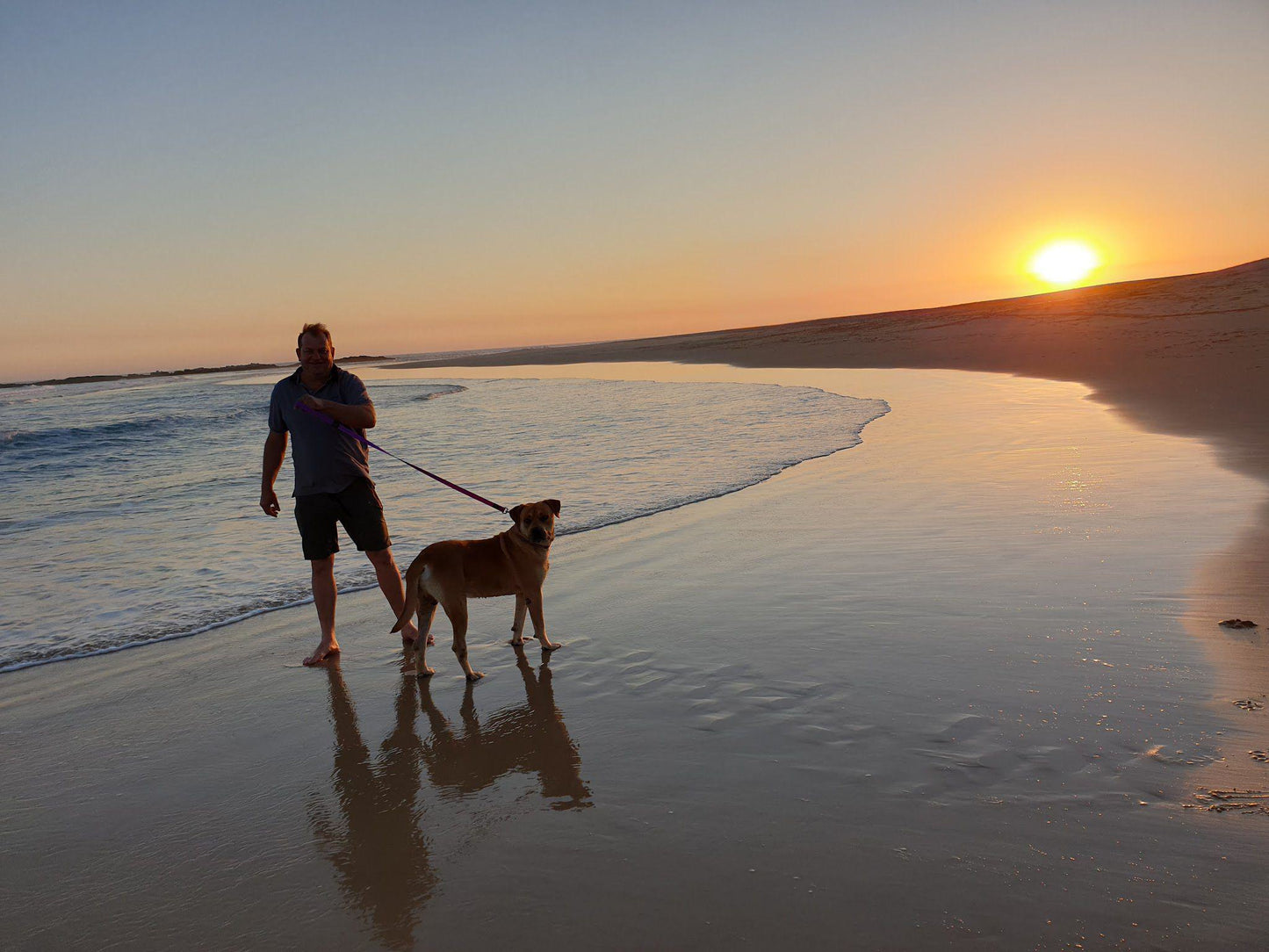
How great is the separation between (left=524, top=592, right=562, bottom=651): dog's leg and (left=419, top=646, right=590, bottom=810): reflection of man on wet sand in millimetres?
506

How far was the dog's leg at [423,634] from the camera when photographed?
4414 millimetres

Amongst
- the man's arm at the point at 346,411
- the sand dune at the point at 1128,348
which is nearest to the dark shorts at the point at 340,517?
the man's arm at the point at 346,411

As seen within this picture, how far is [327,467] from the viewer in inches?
202

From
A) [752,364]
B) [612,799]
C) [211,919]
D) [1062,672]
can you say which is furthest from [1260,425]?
[752,364]

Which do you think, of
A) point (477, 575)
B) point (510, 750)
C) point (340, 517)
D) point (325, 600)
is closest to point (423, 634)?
point (477, 575)

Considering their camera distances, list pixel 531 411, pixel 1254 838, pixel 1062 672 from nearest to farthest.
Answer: pixel 1254 838 → pixel 1062 672 → pixel 531 411

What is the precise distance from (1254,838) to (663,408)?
16.6 meters

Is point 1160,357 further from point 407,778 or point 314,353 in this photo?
point 407,778

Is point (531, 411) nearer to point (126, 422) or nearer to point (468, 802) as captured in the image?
point (126, 422)

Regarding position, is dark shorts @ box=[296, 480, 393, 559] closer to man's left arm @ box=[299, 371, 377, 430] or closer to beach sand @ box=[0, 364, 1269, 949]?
man's left arm @ box=[299, 371, 377, 430]

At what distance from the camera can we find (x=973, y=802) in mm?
2725

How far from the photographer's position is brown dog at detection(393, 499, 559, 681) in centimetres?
448

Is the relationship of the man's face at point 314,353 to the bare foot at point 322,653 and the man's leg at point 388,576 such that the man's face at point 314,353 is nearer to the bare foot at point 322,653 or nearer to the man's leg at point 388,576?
the man's leg at point 388,576

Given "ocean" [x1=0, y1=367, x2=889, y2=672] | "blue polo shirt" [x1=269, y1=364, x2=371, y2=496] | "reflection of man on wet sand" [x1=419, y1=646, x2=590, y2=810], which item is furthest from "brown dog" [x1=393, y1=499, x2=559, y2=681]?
"ocean" [x1=0, y1=367, x2=889, y2=672]
